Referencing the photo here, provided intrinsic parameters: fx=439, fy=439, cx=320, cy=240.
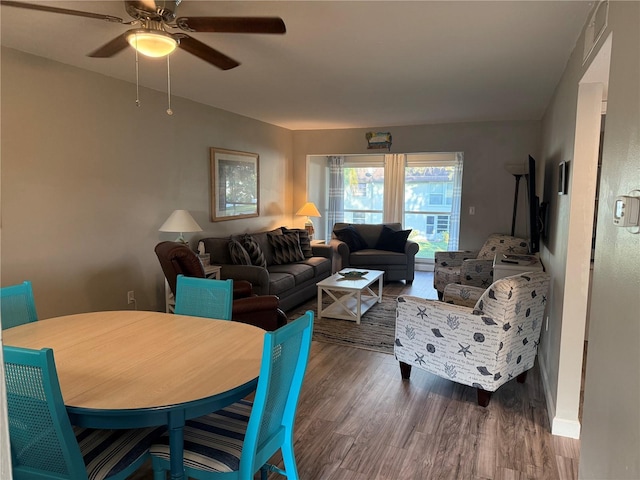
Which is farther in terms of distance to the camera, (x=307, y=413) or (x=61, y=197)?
(x=61, y=197)

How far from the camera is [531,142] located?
5.86m

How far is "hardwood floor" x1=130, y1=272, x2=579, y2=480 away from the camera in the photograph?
7.53 ft

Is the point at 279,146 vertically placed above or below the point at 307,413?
above

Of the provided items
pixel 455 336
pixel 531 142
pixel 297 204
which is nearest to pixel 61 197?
pixel 455 336

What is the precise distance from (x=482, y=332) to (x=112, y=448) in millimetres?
2169

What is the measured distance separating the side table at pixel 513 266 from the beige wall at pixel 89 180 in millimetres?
3211

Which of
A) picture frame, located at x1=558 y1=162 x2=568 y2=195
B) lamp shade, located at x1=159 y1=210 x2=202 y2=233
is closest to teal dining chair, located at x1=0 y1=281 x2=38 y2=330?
lamp shade, located at x1=159 y1=210 x2=202 y2=233

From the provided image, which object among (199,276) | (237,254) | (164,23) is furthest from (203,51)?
(237,254)

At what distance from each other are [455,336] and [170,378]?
1936 millimetres

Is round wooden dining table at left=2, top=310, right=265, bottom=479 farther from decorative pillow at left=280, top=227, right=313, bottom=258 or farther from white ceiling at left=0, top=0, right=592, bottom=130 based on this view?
decorative pillow at left=280, top=227, right=313, bottom=258

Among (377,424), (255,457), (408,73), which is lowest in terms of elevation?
(377,424)

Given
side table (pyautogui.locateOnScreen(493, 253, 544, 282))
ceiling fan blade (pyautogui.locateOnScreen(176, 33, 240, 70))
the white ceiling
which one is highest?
the white ceiling

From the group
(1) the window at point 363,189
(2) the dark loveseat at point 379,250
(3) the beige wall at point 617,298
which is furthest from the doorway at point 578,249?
(1) the window at point 363,189

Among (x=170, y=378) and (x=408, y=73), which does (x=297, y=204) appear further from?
(x=170, y=378)
